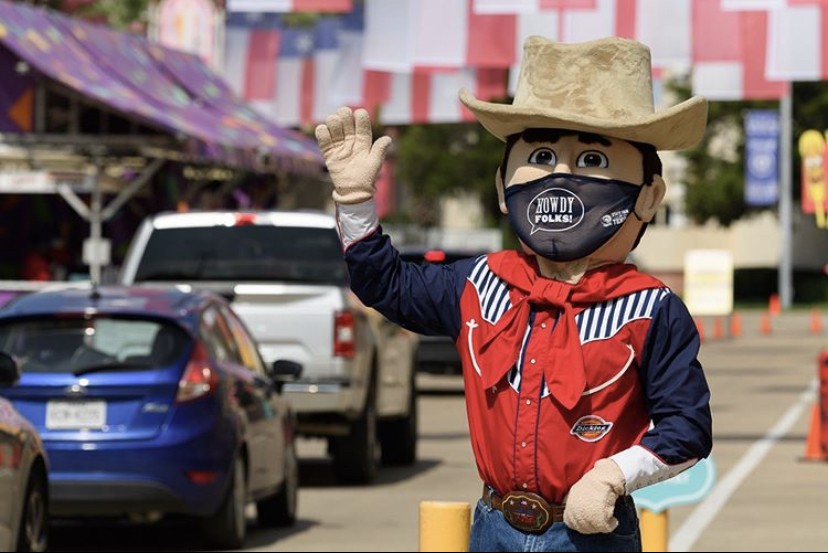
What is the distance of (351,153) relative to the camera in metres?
5.46

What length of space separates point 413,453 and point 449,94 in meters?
4.59

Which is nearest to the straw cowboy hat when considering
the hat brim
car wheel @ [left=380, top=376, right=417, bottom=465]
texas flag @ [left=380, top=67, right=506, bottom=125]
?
the hat brim

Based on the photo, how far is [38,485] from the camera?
33.9 ft

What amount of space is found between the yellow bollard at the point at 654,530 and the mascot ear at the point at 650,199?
4.35 m

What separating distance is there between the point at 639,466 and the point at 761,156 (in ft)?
174

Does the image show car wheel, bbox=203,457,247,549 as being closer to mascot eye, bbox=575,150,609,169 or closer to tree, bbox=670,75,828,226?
mascot eye, bbox=575,150,609,169

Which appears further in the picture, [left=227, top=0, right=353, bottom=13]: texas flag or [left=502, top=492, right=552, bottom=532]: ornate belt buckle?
[left=227, top=0, right=353, bottom=13]: texas flag

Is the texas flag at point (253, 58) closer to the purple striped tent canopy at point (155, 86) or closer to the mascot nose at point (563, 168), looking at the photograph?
the purple striped tent canopy at point (155, 86)

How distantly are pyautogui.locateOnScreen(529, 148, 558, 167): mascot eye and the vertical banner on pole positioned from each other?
51.1m

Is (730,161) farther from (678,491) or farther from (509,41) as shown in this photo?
(678,491)

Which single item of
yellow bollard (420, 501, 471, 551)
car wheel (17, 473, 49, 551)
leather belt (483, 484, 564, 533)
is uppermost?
leather belt (483, 484, 564, 533)

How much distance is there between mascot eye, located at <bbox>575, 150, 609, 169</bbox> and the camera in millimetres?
5578

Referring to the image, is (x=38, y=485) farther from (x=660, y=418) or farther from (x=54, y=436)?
(x=660, y=418)

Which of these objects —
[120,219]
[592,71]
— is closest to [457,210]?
[120,219]
